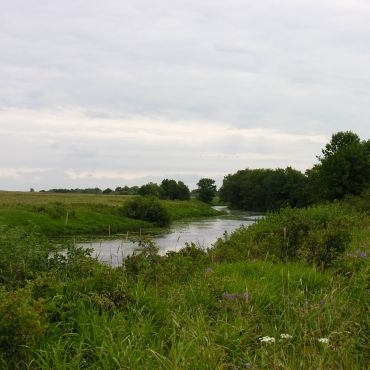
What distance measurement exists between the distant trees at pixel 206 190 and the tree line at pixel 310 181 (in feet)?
45.1

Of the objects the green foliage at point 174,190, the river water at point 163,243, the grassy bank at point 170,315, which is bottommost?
the river water at point 163,243

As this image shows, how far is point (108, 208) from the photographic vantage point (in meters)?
55.8

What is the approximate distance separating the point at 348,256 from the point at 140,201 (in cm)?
4797

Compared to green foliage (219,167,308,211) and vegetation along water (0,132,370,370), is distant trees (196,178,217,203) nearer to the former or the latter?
green foliage (219,167,308,211)

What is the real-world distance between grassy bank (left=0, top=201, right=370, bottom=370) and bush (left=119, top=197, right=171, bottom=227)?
47.3 meters

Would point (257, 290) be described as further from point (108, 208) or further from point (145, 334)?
point (108, 208)

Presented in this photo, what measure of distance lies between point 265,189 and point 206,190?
40764 mm

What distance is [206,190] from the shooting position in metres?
150

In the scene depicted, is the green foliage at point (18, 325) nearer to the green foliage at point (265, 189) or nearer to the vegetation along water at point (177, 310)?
the vegetation along water at point (177, 310)

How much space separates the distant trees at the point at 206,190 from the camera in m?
150

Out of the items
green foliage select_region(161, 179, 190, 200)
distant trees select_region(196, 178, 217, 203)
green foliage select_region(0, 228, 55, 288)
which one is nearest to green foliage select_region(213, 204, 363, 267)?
green foliage select_region(0, 228, 55, 288)

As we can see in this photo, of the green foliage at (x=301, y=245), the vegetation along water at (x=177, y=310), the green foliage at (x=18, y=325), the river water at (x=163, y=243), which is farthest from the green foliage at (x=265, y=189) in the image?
the green foliage at (x=18, y=325)

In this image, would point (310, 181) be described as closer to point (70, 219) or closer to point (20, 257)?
point (70, 219)

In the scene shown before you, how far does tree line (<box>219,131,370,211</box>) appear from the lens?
1970 inches
